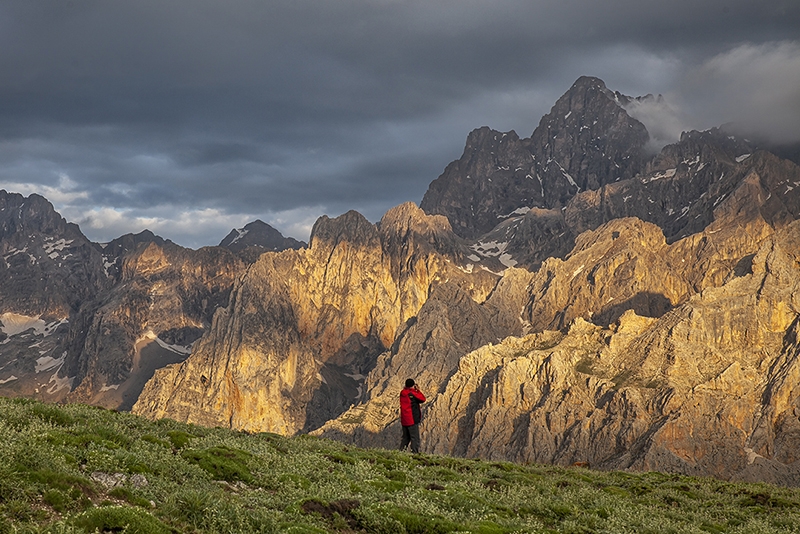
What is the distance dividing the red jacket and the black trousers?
51cm

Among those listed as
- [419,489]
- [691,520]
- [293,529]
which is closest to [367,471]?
[419,489]

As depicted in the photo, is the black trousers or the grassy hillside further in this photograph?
the black trousers

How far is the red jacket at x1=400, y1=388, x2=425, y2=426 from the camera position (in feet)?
158

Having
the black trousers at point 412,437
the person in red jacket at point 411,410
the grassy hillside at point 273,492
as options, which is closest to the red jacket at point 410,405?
the person in red jacket at point 411,410

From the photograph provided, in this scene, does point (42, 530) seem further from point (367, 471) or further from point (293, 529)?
point (367, 471)

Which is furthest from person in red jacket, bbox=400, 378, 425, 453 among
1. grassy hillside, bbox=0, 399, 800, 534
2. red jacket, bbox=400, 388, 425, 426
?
grassy hillside, bbox=0, 399, 800, 534

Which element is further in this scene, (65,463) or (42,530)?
(65,463)

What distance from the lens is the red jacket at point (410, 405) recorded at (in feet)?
158

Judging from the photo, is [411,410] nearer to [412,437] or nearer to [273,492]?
[412,437]

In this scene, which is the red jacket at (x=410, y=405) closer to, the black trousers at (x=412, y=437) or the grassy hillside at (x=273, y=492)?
the black trousers at (x=412, y=437)

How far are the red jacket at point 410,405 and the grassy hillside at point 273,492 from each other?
4042mm

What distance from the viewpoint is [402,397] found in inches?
1922

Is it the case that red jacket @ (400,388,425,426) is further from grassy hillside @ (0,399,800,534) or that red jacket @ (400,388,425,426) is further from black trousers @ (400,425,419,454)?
grassy hillside @ (0,399,800,534)

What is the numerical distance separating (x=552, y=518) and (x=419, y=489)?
569cm
